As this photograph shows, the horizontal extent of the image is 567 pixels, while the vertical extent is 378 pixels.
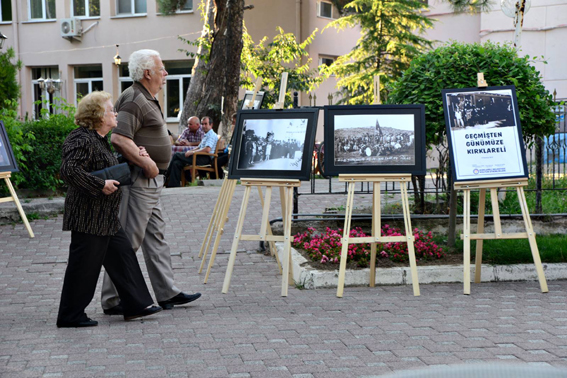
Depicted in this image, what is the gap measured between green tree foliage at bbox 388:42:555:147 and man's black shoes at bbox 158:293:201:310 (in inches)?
136

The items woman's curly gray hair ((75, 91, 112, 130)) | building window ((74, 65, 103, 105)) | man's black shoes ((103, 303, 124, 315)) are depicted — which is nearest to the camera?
woman's curly gray hair ((75, 91, 112, 130))

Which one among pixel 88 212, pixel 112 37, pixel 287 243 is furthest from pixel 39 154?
pixel 112 37

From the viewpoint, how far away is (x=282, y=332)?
545cm

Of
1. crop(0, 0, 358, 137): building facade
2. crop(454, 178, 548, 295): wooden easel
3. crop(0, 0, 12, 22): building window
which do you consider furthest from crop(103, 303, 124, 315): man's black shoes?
crop(0, 0, 12, 22): building window

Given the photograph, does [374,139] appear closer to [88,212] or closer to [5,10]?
[88,212]

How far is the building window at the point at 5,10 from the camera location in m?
32.4

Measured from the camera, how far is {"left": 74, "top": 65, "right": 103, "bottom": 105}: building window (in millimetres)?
31750

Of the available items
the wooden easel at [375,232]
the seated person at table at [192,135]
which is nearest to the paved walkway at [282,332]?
the wooden easel at [375,232]

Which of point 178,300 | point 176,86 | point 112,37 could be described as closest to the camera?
point 178,300

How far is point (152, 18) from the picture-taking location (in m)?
30.3

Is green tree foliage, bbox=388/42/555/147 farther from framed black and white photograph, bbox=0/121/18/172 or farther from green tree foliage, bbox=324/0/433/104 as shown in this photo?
green tree foliage, bbox=324/0/433/104

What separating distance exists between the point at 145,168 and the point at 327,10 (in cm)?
Answer: 2666

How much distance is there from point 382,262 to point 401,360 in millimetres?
2764

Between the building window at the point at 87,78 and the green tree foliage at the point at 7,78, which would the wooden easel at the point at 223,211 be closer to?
the green tree foliage at the point at 7,78
